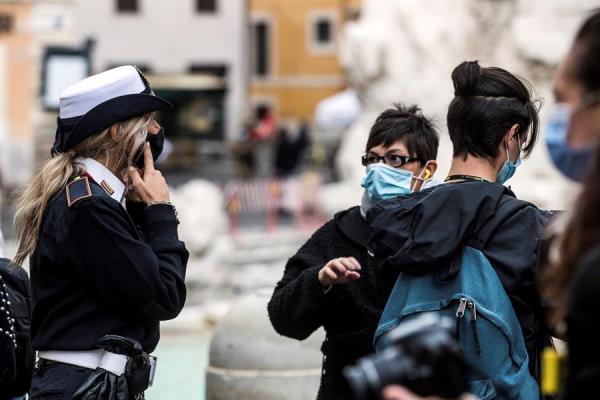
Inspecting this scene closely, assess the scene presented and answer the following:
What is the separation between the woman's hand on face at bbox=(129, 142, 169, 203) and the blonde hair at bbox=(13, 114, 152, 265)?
0.04 meters

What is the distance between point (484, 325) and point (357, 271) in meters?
0.60

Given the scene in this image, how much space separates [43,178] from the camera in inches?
159

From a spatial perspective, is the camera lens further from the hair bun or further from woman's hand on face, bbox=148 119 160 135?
woman's hand on face, bbox=148 119 160 135

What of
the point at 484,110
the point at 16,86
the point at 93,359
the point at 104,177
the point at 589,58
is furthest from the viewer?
the point at 16,86

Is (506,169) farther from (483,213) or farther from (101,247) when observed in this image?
(101,247)

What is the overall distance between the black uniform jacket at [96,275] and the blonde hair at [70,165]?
60 millimetres

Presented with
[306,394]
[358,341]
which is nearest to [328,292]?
[358,341]

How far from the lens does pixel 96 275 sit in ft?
12.5

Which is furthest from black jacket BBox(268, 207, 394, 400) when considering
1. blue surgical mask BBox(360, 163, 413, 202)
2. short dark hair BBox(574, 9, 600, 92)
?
short dark hair BBox(574, 9, 600, 92)

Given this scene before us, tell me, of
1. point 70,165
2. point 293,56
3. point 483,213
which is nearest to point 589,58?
point 483,213

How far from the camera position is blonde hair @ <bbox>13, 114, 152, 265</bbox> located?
157 inches

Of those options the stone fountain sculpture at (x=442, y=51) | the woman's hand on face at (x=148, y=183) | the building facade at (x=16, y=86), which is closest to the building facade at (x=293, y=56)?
the building facade at (x=16, y=86)

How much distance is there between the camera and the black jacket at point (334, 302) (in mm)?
4148

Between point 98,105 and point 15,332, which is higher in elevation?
point 98,105
